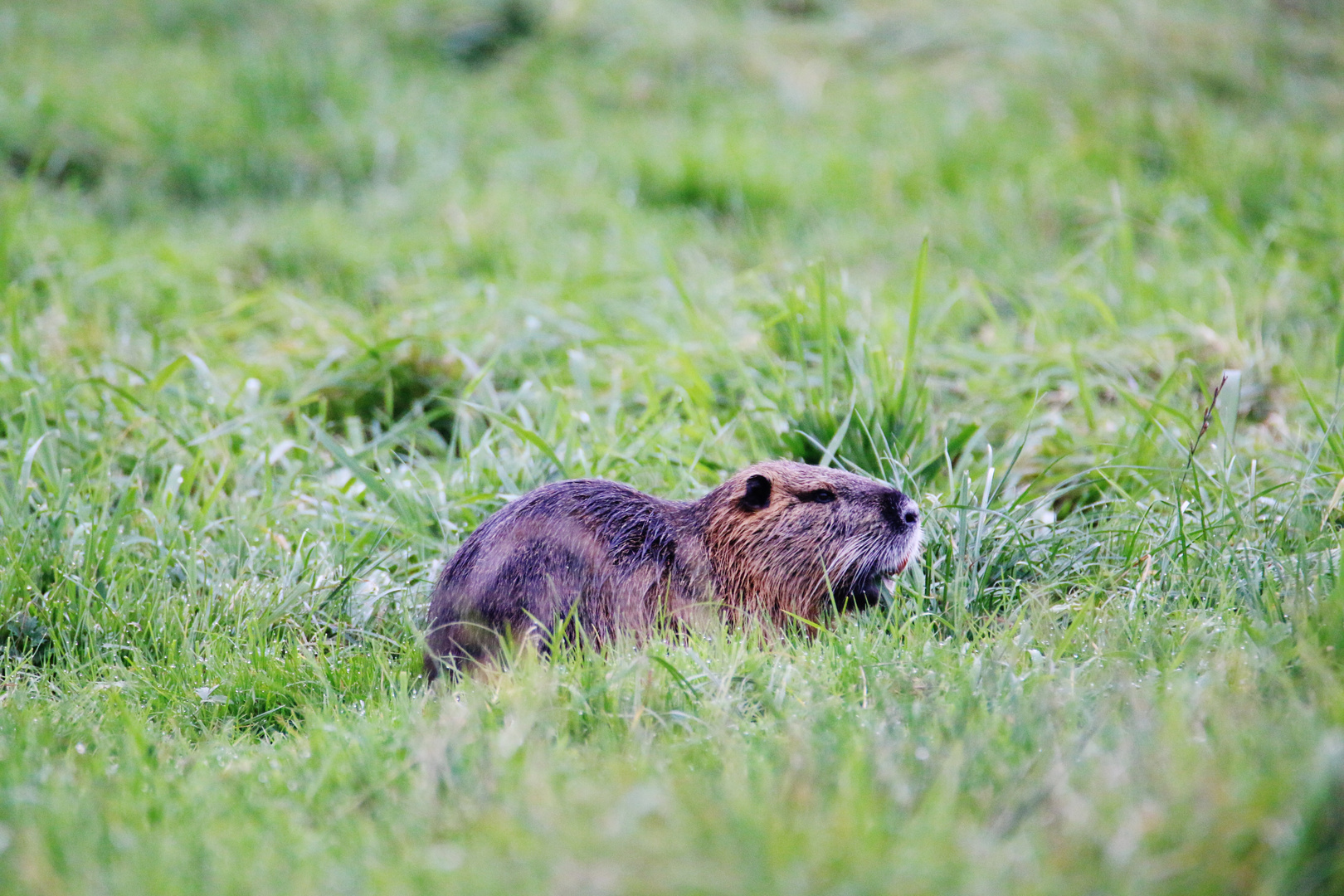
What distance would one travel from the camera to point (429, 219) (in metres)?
5.76

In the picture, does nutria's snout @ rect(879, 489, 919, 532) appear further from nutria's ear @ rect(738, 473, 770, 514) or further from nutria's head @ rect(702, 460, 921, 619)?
nutria's ear @ rect(738, 473, 770, 514)

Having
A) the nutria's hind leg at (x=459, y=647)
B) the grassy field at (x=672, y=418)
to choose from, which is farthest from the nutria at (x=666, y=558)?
the grassy field at (x=672, y=418)

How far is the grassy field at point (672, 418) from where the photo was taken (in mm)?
1739

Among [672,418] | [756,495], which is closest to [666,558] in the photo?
[756,495]

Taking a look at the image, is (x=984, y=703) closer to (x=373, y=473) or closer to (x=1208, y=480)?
(x=1208, y=480)

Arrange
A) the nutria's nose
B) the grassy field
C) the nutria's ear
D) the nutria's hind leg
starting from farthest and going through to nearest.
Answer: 1. the nutria's ear
2. the nutria's nose
3. the nutria's hind leg
4. the grassy field

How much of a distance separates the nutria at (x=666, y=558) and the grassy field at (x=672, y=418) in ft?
0.49

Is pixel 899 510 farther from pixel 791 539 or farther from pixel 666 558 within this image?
pixel 666 558

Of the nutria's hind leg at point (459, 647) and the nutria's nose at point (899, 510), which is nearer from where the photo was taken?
the nutria's hind leg at point (459, 647)

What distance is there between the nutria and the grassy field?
0.49 feet

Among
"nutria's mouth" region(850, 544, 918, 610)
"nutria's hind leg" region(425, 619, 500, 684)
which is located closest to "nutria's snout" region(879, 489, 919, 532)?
"nutria's mouth" region(850, 544, 918, 610)

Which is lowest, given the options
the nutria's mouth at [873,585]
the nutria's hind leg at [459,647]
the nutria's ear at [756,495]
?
the nutria's mouth at [873,585]

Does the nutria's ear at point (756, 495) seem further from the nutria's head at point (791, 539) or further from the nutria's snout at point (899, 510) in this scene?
the nutria's snout at point (899, 510)

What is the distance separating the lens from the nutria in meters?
2.70
